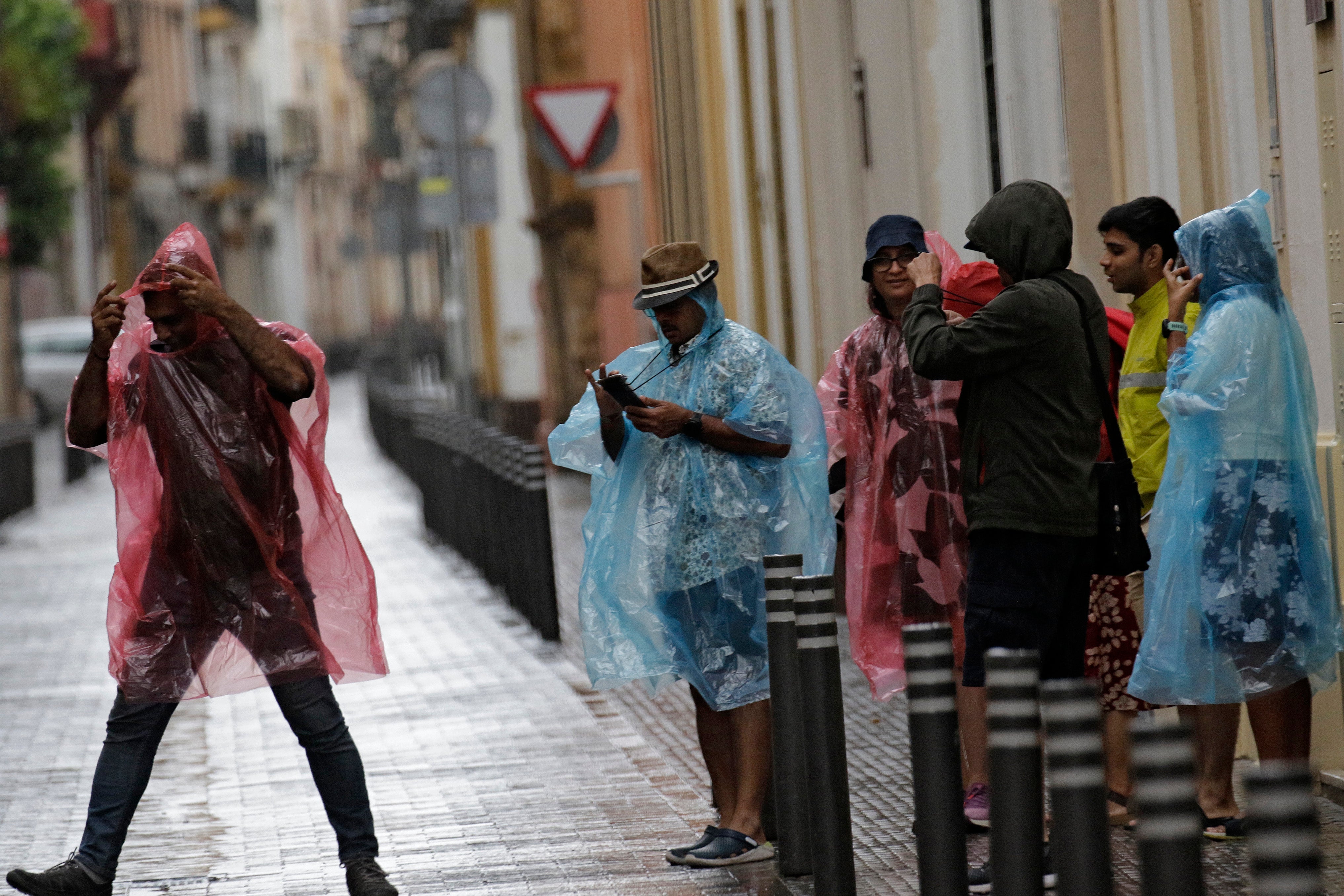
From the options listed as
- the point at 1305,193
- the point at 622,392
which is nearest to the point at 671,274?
the point at 622,392

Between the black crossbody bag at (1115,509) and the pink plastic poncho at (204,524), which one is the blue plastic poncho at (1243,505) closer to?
the black crossbody bag at (1115,509)

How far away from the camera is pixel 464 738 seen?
9047 mm

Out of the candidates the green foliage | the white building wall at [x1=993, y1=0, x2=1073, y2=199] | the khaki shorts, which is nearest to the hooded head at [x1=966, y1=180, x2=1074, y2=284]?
the khaki shorts

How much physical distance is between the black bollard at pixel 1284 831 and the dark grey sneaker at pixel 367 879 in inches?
134

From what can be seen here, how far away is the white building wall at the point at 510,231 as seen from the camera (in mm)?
31469

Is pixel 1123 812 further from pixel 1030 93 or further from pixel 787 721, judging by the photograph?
pixel 1030 93

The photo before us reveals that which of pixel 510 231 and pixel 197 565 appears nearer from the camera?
pixel 197 565

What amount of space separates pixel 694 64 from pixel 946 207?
5.97 meters

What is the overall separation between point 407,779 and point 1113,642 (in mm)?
2877

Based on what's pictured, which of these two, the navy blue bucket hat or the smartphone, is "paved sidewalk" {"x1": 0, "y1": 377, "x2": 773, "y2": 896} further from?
the navy blue bucket hat

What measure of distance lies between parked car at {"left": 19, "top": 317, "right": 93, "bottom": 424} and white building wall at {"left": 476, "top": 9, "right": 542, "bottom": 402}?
37.1 feet

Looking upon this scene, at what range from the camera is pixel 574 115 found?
622 inches

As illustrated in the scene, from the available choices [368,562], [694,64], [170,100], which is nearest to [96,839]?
[368,562]

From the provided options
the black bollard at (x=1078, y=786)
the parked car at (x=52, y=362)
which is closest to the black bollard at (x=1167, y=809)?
the black bollard at (x=1078, y=786)
